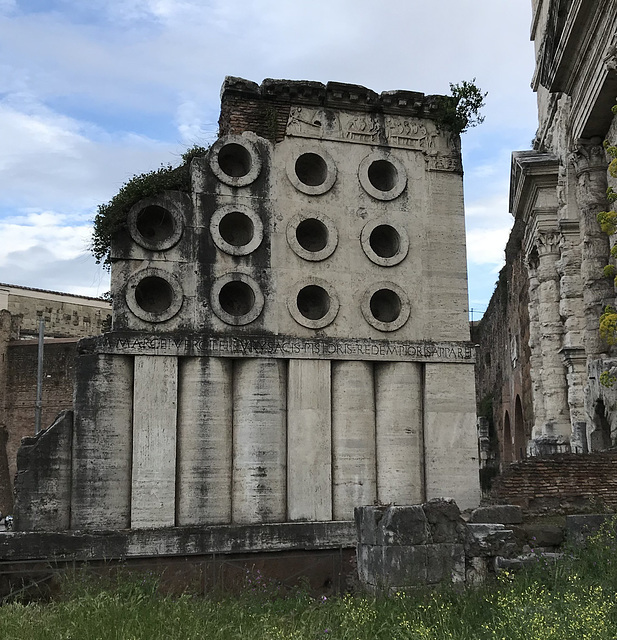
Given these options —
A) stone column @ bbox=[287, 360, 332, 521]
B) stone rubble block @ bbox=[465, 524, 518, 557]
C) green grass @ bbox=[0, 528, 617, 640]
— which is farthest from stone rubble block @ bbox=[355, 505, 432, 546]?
stone column @ bbox=[287, 360, 332, 521]

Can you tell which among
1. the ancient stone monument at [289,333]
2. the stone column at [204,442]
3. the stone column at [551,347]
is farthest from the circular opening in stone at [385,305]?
the stone column at [551,347]

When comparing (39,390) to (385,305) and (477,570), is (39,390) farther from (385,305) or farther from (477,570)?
(477,570)

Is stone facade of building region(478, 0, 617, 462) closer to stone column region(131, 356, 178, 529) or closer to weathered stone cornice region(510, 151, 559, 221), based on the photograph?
weathered stone cornice region(510, 151, 559, 221)

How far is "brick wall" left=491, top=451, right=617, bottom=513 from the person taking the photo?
11.5 metres

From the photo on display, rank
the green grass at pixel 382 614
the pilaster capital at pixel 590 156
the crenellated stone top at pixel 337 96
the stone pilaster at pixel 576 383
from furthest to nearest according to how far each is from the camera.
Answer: the stone pilaster at pixel 576 383
the pilaster capital at pixel 590 156
the crenellated stone top at pixel 337 96
the green grass at pixel 382 614

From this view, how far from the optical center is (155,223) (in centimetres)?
1155

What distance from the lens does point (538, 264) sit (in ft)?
80.1

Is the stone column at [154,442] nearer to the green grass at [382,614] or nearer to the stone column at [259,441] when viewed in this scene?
the stone column at [259,441]

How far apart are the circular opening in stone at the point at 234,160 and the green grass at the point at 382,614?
6132mm

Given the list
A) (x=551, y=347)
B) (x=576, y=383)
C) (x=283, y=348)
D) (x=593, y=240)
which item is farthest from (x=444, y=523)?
(x=551, y=347)

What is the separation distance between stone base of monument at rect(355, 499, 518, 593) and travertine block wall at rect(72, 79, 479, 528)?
2.79 metres

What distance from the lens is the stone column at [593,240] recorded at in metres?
16.8

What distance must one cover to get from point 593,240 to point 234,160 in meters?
8.73

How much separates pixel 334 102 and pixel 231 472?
5.55m
